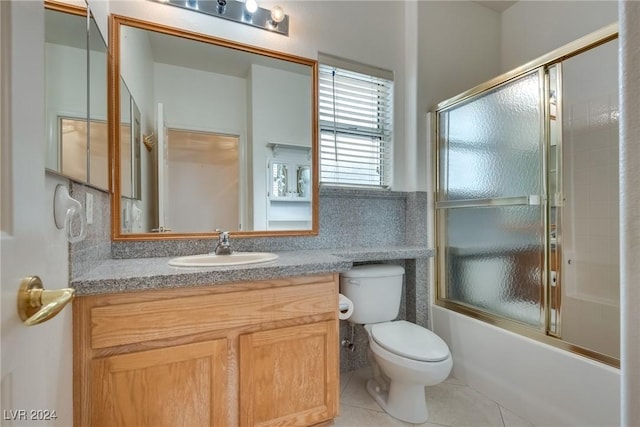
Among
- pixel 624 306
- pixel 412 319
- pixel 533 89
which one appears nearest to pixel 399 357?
pixel 412 319

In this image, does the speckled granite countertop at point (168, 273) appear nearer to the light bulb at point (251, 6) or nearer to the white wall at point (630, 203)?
the white wall at point (630, 203)

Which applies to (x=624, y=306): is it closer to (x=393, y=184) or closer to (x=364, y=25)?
(x=393, y=184)

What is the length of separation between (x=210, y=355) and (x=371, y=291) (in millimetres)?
932

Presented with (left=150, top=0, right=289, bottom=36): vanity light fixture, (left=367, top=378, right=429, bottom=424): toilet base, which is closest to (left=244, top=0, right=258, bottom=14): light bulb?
(left=150, top=0, right=289, bottom=36): vanity light fixture

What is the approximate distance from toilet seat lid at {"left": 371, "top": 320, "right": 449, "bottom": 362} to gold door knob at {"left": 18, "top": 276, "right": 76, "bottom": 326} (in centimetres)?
134

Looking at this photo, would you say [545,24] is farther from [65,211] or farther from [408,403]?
[65,211]

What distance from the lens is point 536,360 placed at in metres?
1.48

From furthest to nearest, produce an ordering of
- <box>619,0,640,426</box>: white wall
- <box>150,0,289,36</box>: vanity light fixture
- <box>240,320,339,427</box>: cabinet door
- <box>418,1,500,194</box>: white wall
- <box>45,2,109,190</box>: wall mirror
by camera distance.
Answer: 1. <box>418,1,500,194</box>: white wall
2. <box>150,0,289,36</box>: vanity light fixture
3. <box>240,320,339,427</box>: cabinet door
4. <box>45,2,109,190</box>: wall mirror
5. <box>619,0,640,426</box>: white wall

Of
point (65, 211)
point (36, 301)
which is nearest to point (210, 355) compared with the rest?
point (65, 211)

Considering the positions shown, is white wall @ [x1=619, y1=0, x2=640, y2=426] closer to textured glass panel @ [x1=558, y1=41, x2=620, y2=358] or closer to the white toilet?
the white toilet

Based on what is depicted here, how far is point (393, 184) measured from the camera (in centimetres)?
212

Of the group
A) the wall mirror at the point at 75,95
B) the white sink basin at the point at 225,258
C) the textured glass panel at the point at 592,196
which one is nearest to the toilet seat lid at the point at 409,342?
the white sink basin at the point at 225,258

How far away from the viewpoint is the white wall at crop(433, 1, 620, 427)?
129cm

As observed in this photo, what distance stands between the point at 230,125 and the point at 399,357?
148cm
